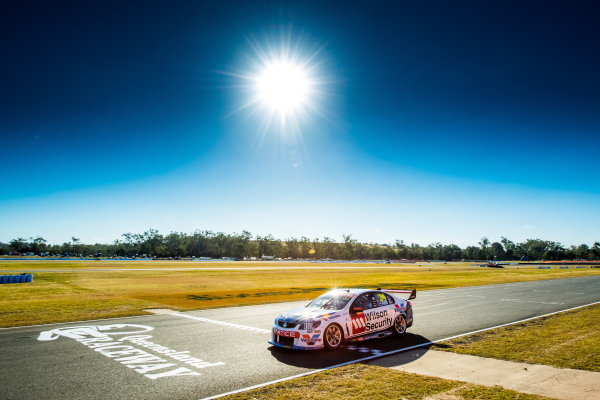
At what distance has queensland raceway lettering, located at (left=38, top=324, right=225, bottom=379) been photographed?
9000 mm

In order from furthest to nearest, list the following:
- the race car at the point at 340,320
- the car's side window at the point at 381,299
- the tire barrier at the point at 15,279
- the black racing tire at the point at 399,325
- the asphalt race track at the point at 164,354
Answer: the tire barrier at the point at 15,279
the black racing tire at the point at 399,325
the car's side window at the point at 381,299
the race car at the point at 340,320
the asphalt race track at the point at 164,354

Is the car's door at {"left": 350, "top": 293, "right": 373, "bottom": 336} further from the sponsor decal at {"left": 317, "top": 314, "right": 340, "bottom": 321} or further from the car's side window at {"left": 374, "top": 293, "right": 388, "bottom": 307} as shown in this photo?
the sponsor decal at {"left": 317, "top": 314, "right": 340, "bottom": 321}

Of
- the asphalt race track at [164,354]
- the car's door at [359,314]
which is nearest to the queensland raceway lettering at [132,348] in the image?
the asphalt race track at [164,354]

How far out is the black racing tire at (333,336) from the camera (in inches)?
421

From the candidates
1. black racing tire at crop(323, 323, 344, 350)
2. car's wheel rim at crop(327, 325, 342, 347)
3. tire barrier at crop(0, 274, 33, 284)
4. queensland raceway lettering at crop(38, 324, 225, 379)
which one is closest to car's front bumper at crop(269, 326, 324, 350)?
black racing tire at crop(323, 323, 344, 350)

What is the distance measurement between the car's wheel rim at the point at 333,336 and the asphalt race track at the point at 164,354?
0.28 m

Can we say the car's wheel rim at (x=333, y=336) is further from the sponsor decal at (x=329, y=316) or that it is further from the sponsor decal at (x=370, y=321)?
the sponsor decal at (x=370, y=321)

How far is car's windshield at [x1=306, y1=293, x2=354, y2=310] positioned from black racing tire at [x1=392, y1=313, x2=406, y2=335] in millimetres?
2173

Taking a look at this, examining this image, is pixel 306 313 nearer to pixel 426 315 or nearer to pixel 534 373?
pixel 534 373

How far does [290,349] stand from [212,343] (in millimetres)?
2581

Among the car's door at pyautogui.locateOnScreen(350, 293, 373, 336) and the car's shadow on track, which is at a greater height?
the car's door at pyautogui.locateOnScreen(350, 293, 373, 336)

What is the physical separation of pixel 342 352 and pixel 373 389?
334 cm

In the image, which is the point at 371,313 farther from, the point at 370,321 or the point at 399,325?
the point at 399,325

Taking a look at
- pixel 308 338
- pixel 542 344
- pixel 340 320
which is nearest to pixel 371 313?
pixel 340 320
